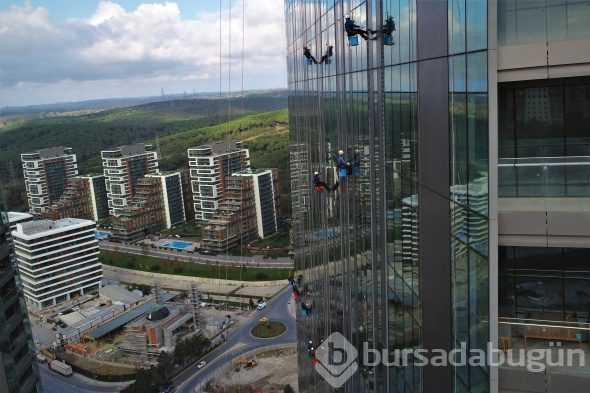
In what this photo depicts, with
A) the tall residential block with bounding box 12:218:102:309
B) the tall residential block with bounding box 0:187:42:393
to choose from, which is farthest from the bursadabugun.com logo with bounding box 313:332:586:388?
the tall residential block with bounding box 12:218:102:309

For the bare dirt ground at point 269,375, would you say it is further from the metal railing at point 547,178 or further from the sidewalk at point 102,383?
the metal railing at point 547,178

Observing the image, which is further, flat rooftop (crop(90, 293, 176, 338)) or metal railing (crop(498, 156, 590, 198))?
flat rooftop (crop(90, 293, 176, 338))

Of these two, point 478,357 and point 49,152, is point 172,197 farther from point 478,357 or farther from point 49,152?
point 478,357

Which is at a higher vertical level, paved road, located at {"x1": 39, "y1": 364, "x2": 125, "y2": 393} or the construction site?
the construction site

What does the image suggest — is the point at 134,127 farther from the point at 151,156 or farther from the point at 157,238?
the point at 157,238

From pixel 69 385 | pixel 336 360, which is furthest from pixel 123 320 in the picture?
pixel 336 360

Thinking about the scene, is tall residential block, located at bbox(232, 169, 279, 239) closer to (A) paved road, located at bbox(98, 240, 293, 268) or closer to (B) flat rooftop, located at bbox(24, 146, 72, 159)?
(A) paved road, located at bbox(98, 240, 293, 268)
